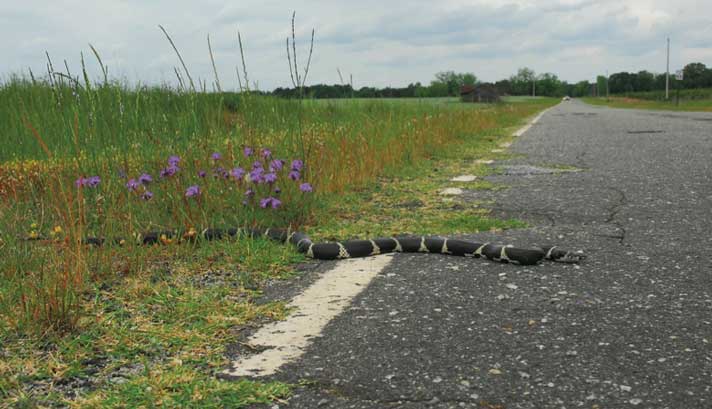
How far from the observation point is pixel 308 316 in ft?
8.93

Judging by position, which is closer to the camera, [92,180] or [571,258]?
[571,258]

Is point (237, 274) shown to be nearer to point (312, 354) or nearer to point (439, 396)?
point (312, 354)

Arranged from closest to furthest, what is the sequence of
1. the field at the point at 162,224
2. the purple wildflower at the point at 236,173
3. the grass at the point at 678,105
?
the field at the point at 162,224 < the purple wildflower at the point at 236,173 < the grass at the point at 678,105

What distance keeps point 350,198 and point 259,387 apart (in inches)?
146

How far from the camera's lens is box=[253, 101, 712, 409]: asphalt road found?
1.98 meters

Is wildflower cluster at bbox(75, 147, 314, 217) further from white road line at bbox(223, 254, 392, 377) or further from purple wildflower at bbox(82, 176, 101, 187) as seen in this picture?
white road line at bbox(223, 254, 392, 377)

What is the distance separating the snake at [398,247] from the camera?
3.51 meters

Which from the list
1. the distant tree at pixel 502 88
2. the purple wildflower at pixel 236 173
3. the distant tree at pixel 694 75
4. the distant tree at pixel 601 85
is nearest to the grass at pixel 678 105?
the distant tree at pixel 502 88

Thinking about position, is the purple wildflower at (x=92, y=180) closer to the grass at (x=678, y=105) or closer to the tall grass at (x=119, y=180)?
the tall grass at (x=119, y=180)

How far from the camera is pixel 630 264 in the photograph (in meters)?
3.37

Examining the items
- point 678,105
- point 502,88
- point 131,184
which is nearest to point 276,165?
point 131,184

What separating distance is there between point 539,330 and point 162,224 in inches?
117

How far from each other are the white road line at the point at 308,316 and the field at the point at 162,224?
92mm

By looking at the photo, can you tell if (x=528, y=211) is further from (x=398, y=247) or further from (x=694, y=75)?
(x=694, y=75)
